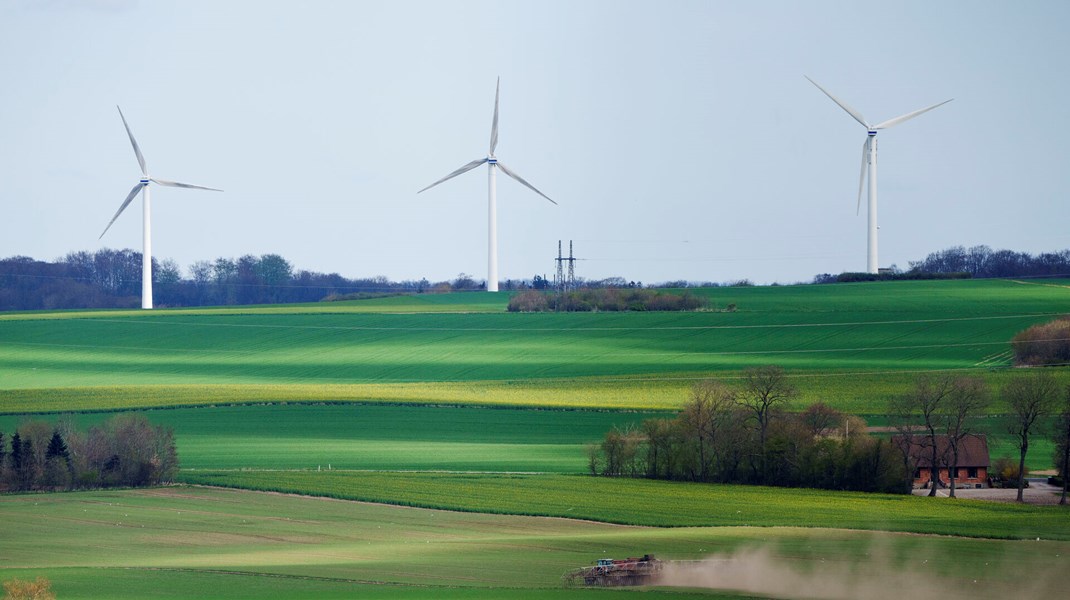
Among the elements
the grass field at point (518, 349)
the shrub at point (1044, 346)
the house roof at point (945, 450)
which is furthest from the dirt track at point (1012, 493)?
the shrub at point (1044, 346)

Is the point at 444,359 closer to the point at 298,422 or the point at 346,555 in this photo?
the point at 298,422

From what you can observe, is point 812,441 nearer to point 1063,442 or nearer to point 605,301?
point 1063,442

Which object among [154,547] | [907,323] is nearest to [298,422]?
[154,547]

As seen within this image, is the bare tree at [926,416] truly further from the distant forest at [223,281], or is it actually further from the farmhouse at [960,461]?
the distant forest at [223,281]

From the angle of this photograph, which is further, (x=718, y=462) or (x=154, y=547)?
(x=718, y=462)

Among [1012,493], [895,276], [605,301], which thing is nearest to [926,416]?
[1012,493]

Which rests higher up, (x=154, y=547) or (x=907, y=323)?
(x=907, y=323)
